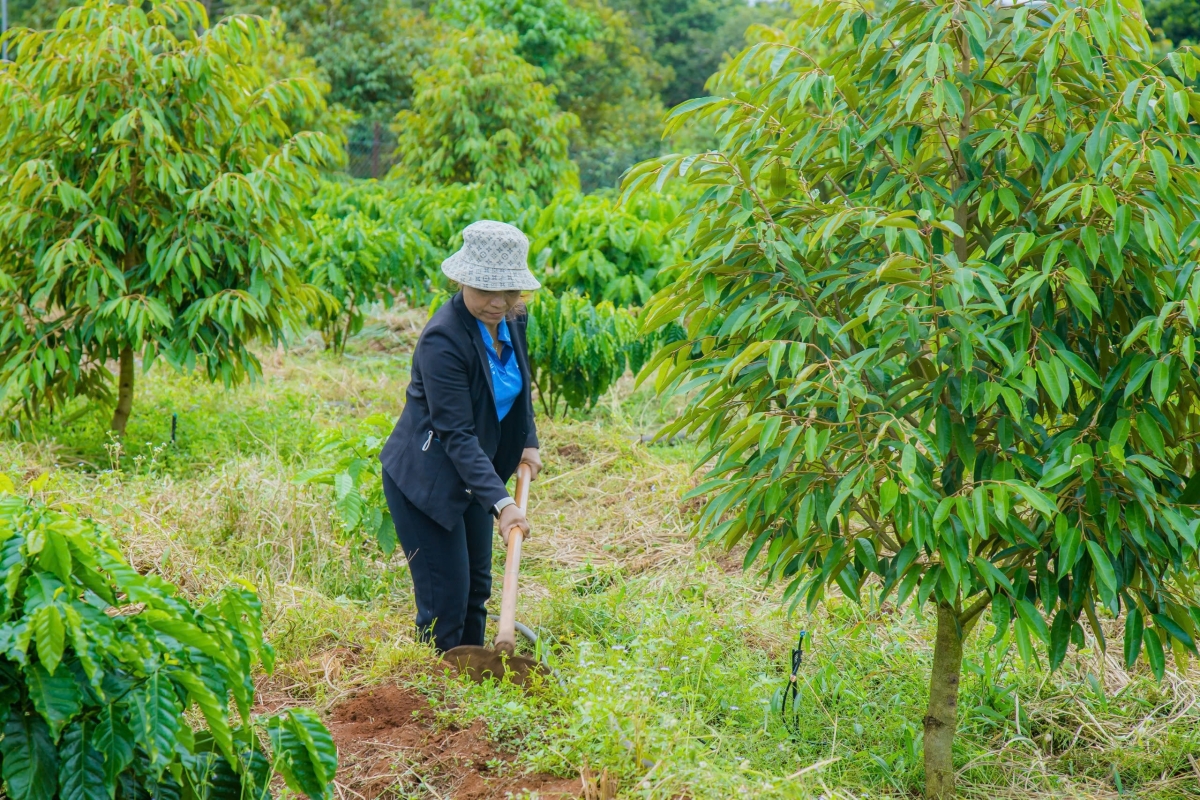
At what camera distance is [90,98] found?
4824mm

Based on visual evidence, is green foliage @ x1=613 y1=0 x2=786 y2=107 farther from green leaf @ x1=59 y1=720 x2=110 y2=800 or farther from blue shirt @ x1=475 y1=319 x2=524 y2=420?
green leaf @ x1=59 y1=720 x2=110 y2=800

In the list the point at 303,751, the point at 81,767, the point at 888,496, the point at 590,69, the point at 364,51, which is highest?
the point at 364,51

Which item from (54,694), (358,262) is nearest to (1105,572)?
(54,694)

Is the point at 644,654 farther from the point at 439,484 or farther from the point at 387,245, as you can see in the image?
the point at 387,245

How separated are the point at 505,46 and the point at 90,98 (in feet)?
20.2

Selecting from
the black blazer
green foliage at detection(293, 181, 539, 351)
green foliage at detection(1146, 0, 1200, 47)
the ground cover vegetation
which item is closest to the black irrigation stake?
the ground cover vegetation

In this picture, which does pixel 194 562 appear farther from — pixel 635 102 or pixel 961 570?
pixel 635 102

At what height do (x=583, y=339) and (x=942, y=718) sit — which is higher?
(x=583, y=339)

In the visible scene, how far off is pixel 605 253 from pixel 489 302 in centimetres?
359

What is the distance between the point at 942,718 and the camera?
9.39 ft

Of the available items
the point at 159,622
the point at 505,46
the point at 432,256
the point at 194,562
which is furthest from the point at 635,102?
the point at 159,622

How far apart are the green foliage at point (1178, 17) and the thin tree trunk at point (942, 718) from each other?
75.2ft

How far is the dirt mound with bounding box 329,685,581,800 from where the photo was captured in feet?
8.33

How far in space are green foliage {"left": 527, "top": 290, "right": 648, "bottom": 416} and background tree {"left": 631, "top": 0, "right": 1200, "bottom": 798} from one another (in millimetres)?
2797
